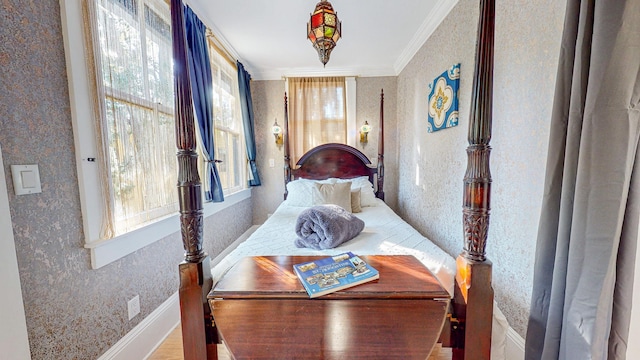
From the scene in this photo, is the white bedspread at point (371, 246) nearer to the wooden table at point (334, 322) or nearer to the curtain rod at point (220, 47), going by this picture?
the wooden table at point (334, 322)

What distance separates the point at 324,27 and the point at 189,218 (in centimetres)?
140

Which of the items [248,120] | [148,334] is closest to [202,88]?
[248,120]

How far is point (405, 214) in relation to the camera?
11.6ft

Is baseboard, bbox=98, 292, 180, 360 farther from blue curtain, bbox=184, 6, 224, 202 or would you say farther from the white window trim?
blue curtain, bbox=184, 6, 224, 202

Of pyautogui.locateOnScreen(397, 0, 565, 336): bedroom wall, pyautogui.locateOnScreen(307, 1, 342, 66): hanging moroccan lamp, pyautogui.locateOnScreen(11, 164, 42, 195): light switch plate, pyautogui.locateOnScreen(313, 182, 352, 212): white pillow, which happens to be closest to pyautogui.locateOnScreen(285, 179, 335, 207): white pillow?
pyautogui.locateOnScreen(313, 182, 352, 212): white pillow

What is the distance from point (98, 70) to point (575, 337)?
245 centimetres

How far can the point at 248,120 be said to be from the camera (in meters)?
3.53

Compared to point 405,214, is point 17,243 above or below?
above

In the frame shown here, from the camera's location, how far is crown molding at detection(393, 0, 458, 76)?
2180 mm

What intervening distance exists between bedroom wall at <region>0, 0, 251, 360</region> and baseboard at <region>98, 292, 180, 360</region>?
0.23 ft

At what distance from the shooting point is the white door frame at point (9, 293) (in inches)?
36.1

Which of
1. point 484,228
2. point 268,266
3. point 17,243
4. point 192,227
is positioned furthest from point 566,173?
point 17,243

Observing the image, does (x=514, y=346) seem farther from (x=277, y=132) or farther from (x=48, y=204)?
(x=277, y=132)

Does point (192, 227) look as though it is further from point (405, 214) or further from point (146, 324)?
point (405, 214)
